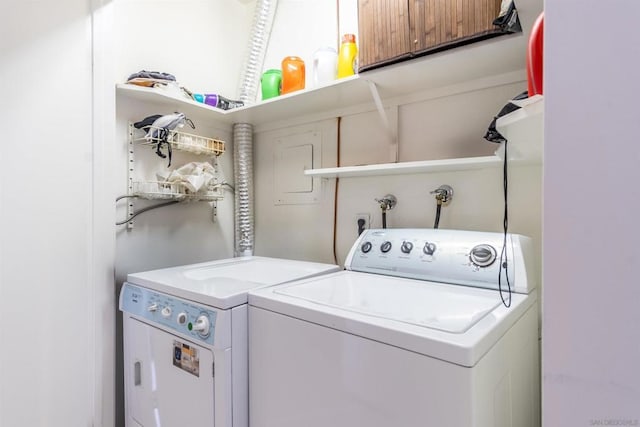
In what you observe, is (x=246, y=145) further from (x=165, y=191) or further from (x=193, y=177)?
(x=165, y=191)

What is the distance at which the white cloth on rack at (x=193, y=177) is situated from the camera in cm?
173

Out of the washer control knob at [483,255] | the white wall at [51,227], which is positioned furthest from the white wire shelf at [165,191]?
the washer control knob at [483,255]

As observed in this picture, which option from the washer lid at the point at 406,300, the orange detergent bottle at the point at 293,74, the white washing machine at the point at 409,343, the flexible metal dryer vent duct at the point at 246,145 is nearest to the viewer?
the white washing machine at the point at 409,343

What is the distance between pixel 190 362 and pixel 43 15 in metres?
1.57

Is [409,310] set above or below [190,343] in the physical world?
above

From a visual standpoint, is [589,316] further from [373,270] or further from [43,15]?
[43,15]

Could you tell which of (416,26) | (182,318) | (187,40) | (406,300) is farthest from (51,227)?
(416,26)

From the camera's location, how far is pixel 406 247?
1.35 metres

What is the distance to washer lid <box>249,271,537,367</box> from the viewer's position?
28.1 inches

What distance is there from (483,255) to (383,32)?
3.12 ft

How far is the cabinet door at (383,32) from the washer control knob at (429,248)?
75cm

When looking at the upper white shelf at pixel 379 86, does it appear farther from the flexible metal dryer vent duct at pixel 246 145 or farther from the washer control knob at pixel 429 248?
the washer control knob at pixel 429 248

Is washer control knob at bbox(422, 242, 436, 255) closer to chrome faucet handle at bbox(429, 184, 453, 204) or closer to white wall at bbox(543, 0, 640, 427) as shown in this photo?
chrome faucet handle at bbox(429, 184, 453, 204)

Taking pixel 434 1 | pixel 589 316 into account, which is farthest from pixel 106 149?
pixel 589 316
